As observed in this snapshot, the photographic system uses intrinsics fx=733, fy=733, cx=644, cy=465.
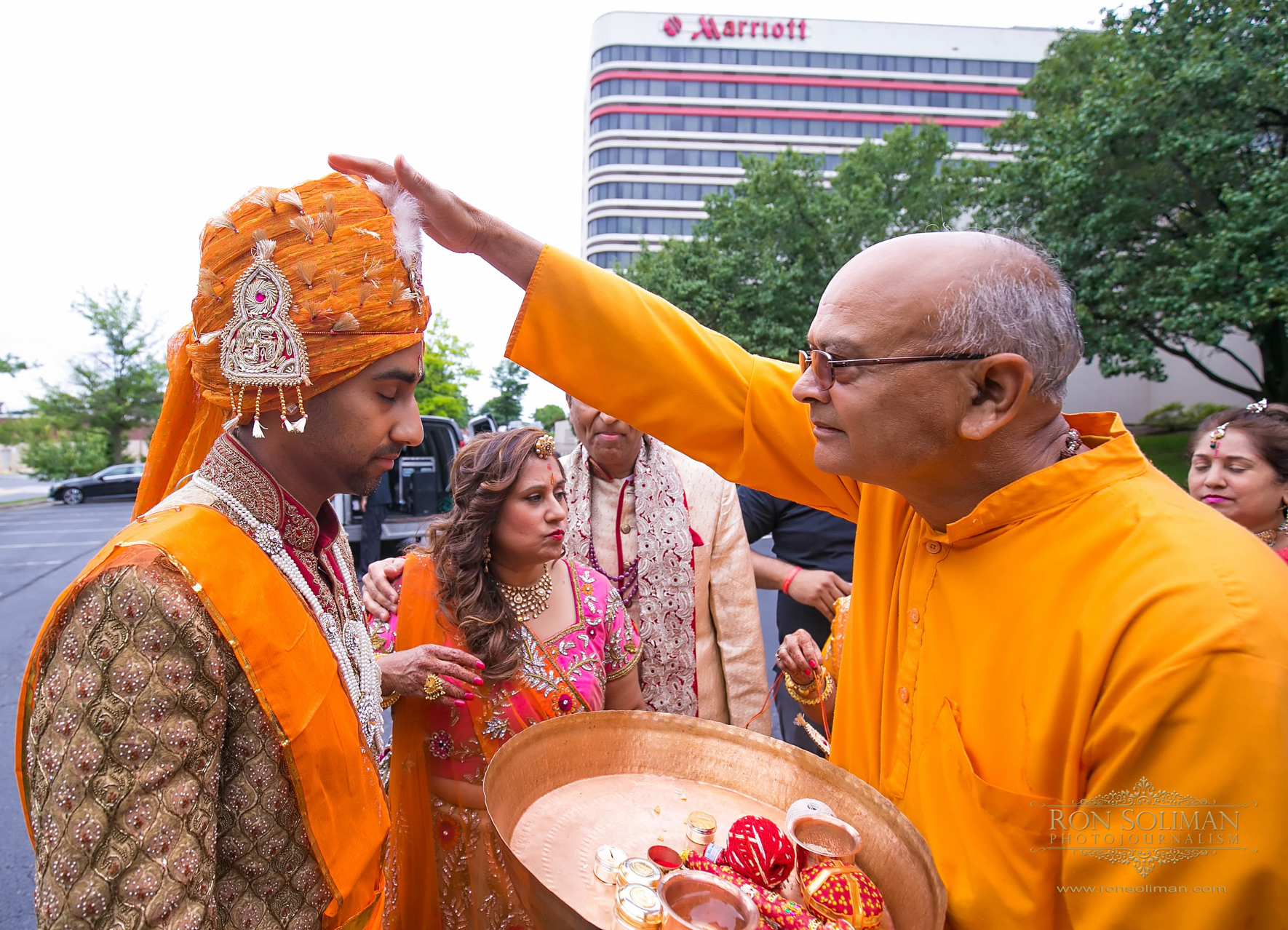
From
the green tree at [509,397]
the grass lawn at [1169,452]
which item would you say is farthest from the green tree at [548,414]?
the grass lawn at [1169,452]

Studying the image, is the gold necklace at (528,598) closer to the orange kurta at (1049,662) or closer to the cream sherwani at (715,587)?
the cream sherwani at (715,587)

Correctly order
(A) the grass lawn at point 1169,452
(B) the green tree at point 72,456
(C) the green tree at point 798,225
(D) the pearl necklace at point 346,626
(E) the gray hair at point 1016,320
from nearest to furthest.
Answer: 1. (E) the gray hair at point 1016,320
2. (D) the pearl necklace at point 346,626
3. (A) the grass lawn at point 1169,452
4. (C) the green tree at point 798,225
5. (B) the green tree at point 72,456

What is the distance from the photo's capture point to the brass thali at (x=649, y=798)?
1.27 m

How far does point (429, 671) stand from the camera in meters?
2.25

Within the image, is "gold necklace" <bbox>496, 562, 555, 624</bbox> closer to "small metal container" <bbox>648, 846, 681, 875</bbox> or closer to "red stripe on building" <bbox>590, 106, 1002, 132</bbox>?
"small metal container" <bbox>648, 846, 681, 875</bbox>

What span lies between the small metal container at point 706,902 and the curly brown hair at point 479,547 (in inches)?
51.1

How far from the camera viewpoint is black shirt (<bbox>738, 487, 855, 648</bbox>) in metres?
3.60

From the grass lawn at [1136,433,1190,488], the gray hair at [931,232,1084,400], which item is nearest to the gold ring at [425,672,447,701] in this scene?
the gray hair at [931,232,1084,400]

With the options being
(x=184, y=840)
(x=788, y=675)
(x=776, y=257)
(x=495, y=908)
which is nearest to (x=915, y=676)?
(x=788, y=675)

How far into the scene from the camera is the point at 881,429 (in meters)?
1.46

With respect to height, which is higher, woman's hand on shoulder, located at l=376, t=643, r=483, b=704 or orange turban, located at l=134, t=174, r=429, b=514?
orange turban, located at l=134, t=174, r=429, b=514

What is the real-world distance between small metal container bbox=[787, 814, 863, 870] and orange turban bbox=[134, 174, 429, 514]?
48.7 inches

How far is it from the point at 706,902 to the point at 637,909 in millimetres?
132

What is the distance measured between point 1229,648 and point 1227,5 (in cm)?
1709
